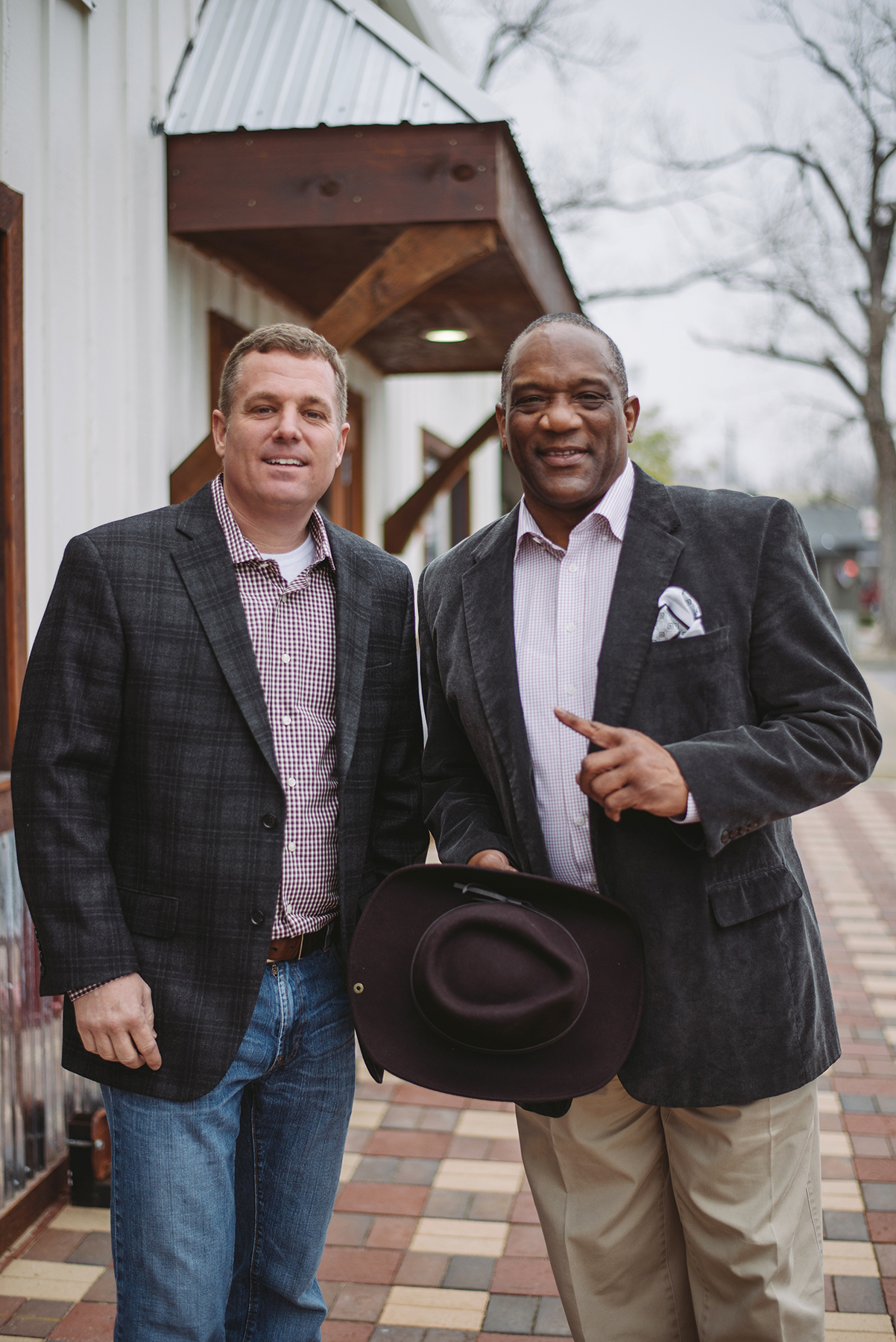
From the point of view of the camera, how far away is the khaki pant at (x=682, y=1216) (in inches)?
72.6

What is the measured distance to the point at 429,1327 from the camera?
254 cm

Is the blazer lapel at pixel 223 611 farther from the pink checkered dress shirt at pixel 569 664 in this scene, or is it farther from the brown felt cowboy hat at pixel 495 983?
the pink checkered dress shirt at pixel 569 664

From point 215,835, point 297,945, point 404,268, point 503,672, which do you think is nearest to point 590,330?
point 503,672

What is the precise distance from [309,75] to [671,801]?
10.8 ft

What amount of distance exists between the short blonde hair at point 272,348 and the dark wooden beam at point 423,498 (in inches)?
146

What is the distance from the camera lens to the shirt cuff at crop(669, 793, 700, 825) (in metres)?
1.68

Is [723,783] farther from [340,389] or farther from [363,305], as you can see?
[363,305]

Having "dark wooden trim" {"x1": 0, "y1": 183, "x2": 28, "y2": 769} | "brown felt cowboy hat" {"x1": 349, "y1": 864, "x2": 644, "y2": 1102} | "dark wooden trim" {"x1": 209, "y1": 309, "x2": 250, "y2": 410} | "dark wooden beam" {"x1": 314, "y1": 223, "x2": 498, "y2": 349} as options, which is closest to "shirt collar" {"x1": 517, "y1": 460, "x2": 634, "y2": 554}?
"brown felt cowboy hat" {"x1": 349, "y1": 864, "x2": 644, "y2": 1102}

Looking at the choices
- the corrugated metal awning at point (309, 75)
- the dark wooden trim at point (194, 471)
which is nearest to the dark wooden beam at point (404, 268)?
the corrugated metal awning at point (309, 75)

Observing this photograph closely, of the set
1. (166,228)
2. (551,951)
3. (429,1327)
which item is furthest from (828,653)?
(166,228)

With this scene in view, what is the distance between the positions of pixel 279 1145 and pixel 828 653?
4.18 ft

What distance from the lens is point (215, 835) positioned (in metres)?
1.82

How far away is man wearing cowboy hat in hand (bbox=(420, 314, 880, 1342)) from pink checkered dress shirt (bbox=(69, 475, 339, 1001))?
23 cm

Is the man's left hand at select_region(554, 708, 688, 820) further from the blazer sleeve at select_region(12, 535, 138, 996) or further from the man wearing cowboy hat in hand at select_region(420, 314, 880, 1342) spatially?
the blazer sleeve at select_region(12, 535, 138, 996)
